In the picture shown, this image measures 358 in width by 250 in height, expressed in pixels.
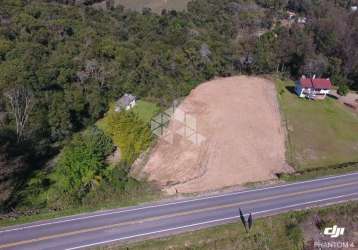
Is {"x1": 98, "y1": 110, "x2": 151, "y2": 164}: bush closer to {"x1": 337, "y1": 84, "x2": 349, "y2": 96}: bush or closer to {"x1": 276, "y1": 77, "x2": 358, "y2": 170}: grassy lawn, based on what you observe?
{"x1": 276, "y1": 77, "x2": 358, "y2": 170}: grassy lawn

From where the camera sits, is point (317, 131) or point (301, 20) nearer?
point (317, 131)

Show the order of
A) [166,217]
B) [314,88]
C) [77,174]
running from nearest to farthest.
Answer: [166,217] → [77,174] → [314,88]

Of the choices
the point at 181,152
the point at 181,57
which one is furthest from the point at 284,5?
the point at 181,152

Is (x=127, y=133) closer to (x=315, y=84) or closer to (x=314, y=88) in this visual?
(x=314, y=88)

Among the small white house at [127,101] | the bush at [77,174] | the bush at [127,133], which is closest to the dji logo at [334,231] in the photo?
the bush at [127,133]

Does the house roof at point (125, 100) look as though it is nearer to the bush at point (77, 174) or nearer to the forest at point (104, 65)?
the forest at point (104, 65)

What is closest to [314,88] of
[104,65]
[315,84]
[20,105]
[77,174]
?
[315,84]
